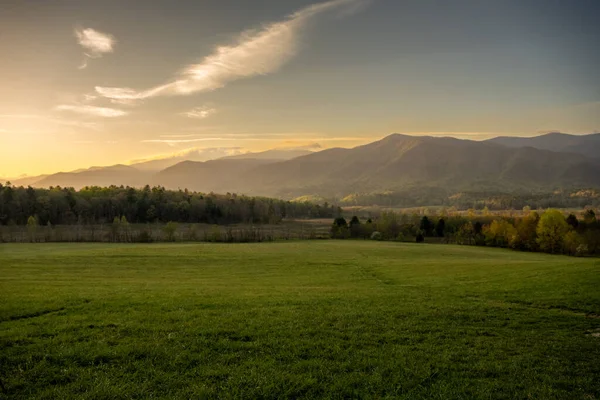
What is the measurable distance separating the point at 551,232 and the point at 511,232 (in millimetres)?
11314

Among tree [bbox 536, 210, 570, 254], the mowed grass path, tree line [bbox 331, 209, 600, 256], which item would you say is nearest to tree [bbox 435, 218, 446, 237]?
tree line [bbox 331, 209, 600, 256]

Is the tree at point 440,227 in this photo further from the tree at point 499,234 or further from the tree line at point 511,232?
the tree at point 499,234

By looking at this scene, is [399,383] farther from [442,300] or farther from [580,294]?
[580,294]

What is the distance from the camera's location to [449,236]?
441ft

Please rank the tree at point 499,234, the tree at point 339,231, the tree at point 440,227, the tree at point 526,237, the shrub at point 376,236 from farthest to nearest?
the tree at point 440,227
the tree at point 339,231
the shrub at point 376,236
the tree at point 499,234
the tree at point 526,237

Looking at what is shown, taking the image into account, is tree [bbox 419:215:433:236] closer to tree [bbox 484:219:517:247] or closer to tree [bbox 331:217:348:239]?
tree [bbox 484:219:517:247]

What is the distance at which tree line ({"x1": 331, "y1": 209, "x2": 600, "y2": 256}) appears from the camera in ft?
316

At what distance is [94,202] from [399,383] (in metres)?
199

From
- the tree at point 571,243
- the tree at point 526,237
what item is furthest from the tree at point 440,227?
the tree at point 571,243

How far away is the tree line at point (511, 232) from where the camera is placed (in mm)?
96175

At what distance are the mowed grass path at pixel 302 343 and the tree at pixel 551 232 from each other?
83.1m

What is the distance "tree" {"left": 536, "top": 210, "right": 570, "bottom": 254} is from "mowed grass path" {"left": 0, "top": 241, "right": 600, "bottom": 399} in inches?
3270

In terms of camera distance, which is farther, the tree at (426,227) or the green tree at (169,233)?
the tree at (426,227)

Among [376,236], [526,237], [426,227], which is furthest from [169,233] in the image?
[526,237]
